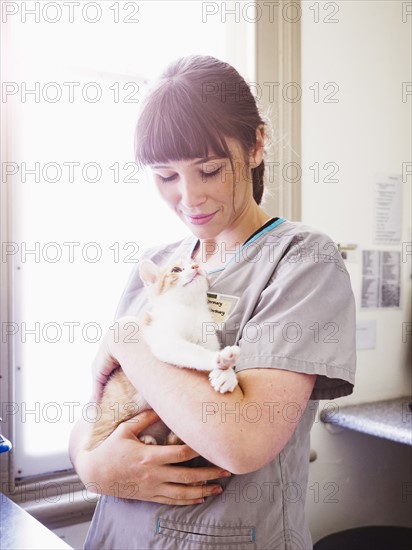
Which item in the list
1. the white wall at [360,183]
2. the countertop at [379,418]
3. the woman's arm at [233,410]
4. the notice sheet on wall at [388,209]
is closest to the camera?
the woman's arm at [233,410]

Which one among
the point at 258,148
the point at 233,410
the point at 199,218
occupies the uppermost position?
the point at 258,148

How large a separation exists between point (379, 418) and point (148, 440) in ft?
3.64

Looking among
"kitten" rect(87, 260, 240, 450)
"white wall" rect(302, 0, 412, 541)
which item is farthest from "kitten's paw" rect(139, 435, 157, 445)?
"white wall" rect(302, 0, 412, 541)

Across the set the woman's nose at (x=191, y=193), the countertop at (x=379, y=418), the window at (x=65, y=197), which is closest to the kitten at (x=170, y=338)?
the woman's nose at (x=191, y=193)

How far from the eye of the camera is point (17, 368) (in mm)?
1506

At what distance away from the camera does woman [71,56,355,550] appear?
756 millimetres

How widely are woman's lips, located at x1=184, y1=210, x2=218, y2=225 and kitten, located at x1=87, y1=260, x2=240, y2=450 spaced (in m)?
0.07

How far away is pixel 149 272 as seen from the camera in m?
1.00

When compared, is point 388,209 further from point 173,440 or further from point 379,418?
point 173,440

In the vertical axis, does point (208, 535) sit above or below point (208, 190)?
below

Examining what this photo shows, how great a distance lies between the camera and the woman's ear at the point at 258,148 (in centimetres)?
96

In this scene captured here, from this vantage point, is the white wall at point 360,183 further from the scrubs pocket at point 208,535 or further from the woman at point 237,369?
the scrubs pocket at point 208,535

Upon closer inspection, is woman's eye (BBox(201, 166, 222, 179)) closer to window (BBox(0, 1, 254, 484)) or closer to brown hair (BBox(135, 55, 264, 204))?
brown hair (BBox(135, 55, 264, 204))

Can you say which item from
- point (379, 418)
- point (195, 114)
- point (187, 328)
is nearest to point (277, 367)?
point (187, 328)
